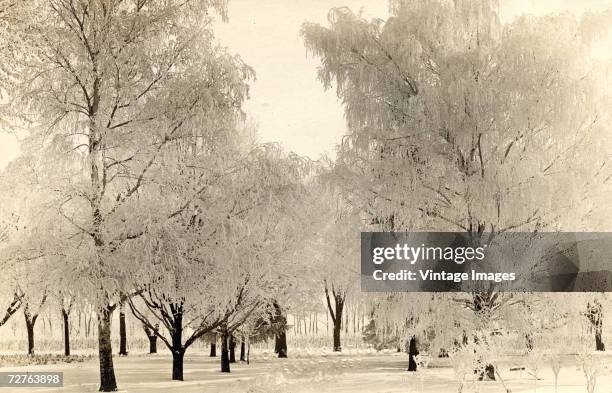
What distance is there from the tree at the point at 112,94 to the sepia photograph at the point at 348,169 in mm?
39

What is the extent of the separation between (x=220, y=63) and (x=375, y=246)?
4.86 m

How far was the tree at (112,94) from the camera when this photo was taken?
11.8m

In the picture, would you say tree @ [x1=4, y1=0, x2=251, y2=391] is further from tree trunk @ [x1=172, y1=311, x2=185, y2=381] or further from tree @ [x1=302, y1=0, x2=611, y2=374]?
tree trunk @ [x1=172, y1=311, x2=185, y2=381]

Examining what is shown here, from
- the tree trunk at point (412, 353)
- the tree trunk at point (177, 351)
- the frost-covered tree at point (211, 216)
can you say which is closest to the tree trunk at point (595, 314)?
the tree trunk at point (412, 353)

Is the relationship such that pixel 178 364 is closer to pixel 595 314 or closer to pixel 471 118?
pixel 471 118

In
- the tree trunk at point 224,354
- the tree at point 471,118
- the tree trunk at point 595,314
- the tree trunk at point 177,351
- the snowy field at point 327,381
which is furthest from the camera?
the tree trunk at point 224,354

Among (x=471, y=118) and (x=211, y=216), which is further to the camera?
(x=471, y=118)

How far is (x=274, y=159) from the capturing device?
1302 cm

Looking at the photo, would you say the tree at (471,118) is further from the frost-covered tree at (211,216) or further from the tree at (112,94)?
the tree at (112,94)

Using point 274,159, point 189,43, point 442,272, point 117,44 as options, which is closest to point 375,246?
point 442,272

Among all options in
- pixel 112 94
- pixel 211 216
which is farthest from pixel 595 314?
pixel 112 94

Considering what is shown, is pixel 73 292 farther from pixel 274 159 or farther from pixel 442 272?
pixel 442 272

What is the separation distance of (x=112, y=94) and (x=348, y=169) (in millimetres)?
4932

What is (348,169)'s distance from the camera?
1426 centimetres
